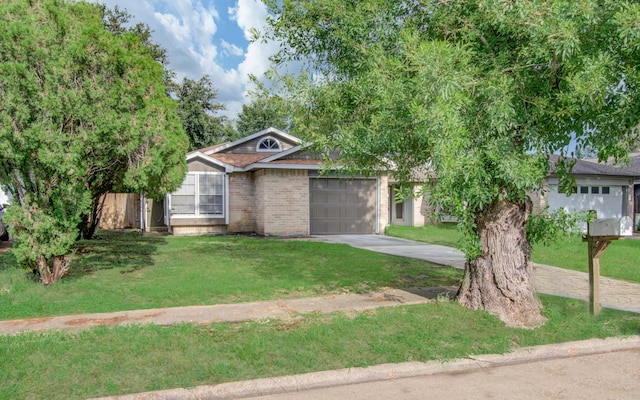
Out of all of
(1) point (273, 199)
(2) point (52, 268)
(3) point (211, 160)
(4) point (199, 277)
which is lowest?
(4) point (199, 277)

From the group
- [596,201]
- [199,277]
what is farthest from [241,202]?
[596,201]

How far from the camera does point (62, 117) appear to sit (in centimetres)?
757

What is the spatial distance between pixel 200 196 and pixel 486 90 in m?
15.1

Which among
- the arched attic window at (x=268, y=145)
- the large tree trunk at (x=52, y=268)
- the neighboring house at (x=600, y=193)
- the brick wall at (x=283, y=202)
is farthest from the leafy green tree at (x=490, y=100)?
the neighboring house at (x=600, y=193)

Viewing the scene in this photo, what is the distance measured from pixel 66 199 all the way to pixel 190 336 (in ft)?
13.9

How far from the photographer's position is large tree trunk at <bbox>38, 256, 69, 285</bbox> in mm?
8312

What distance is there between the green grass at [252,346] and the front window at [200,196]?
13.8m

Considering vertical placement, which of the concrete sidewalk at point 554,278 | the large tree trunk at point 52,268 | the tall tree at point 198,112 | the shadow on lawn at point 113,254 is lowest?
the concrete sidewalk at point 554,278

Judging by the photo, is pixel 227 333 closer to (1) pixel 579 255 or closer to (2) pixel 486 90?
→ (2) pixel 486 90

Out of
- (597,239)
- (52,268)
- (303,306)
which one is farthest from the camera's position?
(52,268)

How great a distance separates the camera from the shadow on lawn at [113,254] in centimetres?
1044

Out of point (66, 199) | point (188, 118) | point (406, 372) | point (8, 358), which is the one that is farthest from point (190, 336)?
point (188, 118)

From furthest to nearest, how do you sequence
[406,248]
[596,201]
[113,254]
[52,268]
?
[596,201] → [406,248] → [113,254] → [52,268]

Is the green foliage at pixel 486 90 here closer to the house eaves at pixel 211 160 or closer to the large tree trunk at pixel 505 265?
the large tree trunk at pixel 505 265
